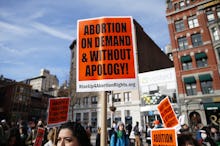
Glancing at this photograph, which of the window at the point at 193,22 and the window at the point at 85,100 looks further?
the window at the point at 85,100

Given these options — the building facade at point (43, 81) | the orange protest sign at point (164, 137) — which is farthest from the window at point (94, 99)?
the building facade at point (43, 81)

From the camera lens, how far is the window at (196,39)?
80.7ft

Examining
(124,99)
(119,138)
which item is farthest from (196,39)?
(119,138)

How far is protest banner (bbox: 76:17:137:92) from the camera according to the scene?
2943 mm

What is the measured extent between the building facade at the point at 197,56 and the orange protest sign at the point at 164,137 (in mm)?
20626

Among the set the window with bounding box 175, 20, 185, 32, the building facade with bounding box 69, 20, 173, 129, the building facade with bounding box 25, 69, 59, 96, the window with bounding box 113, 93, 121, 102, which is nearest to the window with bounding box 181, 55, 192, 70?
the window with bounding box 175, 20, 185, 32

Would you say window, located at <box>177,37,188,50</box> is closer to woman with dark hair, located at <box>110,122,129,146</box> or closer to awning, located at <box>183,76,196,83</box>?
awning, located at <box>183,76,196,83</box>

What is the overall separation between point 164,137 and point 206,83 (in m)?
23.0

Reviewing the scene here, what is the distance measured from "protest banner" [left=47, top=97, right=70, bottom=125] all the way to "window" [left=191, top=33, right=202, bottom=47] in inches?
933

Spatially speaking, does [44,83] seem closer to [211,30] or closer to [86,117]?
[86,117]

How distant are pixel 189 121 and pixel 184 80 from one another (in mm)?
5386

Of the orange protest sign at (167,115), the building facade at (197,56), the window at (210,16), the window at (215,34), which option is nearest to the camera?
the orange protest sign at (167,115)

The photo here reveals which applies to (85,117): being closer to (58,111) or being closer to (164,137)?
(58,111)

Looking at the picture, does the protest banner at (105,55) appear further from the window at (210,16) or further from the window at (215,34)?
the window at (210,16)
